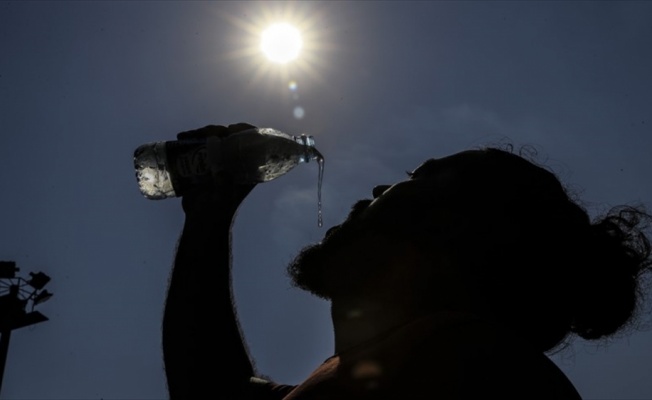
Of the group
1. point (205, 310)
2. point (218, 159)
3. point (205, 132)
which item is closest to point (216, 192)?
point (218, 159)

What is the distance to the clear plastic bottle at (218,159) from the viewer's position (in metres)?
2.85

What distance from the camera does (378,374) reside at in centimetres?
125

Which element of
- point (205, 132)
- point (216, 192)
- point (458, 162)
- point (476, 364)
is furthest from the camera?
point (205, 132)

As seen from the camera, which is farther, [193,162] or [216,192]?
[193,162]

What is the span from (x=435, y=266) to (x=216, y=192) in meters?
1.10

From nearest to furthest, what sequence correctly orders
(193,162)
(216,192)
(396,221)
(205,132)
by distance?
(396,221) < (216,192) < (205,132) < (193,162)

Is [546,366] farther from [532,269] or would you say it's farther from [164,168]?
[164,168]

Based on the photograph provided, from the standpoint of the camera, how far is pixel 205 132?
278 cm

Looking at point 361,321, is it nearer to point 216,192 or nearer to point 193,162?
point 216,192

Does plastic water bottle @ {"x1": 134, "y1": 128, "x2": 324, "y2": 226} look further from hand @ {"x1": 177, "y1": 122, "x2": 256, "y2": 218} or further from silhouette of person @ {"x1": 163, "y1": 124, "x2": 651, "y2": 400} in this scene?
silhouette of person @ {"x1": 163, "y1": 124, "x2": 651, "y2": 400}

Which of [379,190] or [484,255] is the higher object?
[379,190]

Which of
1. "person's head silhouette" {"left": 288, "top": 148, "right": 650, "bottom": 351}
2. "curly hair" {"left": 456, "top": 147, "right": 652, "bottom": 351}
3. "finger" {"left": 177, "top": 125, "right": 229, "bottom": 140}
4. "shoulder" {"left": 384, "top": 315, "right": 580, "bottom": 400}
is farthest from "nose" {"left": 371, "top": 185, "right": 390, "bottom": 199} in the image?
"shoulder" {"left": 384, "top": 315, "right": 580, "bottom": 400}

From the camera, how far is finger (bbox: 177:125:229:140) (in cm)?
278

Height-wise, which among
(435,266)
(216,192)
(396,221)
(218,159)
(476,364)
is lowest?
(476,364)
